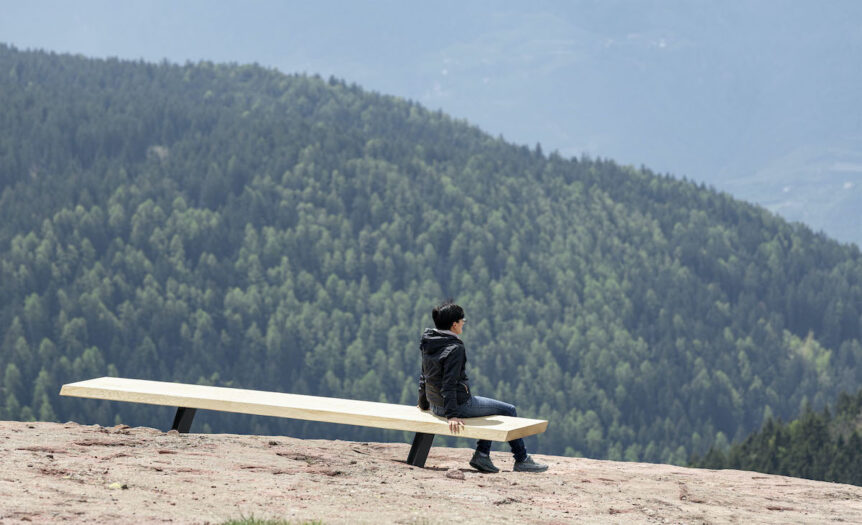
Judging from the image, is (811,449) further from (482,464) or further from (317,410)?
(317,410)

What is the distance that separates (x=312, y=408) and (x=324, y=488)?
250 cm

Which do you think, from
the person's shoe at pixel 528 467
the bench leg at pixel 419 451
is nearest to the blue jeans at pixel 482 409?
the person's shoe at pixel 528 467

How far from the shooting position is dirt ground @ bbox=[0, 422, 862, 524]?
11.9 metres

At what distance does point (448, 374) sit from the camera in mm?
15422

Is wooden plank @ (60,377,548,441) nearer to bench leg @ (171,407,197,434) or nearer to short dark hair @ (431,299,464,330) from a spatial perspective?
bench leg @ (171,407,197,434)

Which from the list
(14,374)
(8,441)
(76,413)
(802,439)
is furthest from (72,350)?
(8,441)

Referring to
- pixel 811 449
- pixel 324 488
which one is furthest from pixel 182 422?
pixel 811 449

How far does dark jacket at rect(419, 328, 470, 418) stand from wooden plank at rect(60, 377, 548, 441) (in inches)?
10.5

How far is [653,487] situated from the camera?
54.5ft

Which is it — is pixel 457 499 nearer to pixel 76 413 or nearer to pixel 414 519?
pixel 414 519

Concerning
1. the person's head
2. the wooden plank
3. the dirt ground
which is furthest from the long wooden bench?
the person's head

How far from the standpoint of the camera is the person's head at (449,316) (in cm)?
1565

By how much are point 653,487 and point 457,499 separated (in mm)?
4331

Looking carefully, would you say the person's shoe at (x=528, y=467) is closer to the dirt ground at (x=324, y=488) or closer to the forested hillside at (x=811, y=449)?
the dirt ground at (x=324, y=488)
